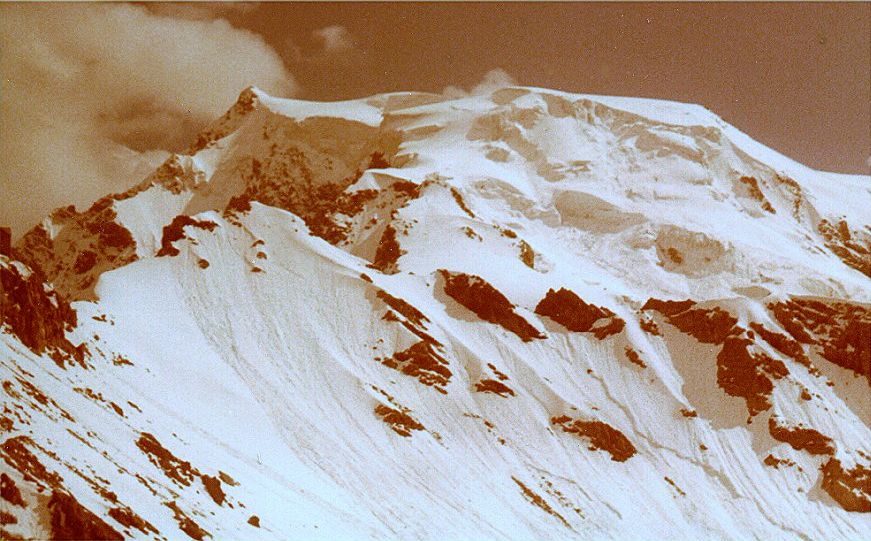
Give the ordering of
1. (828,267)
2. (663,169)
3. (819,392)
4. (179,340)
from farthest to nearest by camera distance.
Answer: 1. (663,169)
2. (828,267)
3. (819,392)
4. (179,340)

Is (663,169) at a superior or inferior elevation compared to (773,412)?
superior

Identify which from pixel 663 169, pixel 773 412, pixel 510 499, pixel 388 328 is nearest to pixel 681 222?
pixel 663 169

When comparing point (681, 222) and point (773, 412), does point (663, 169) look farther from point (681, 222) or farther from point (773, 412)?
point (773, 412)

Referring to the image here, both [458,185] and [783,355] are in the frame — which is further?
[458,185]

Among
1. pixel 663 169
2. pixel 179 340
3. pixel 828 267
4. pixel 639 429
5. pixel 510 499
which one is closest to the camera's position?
pixel 510 499

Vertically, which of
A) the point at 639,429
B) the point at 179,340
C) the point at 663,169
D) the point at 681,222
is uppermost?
the point at 663,169

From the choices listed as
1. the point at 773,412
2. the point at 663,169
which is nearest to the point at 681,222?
the point at 663,169
